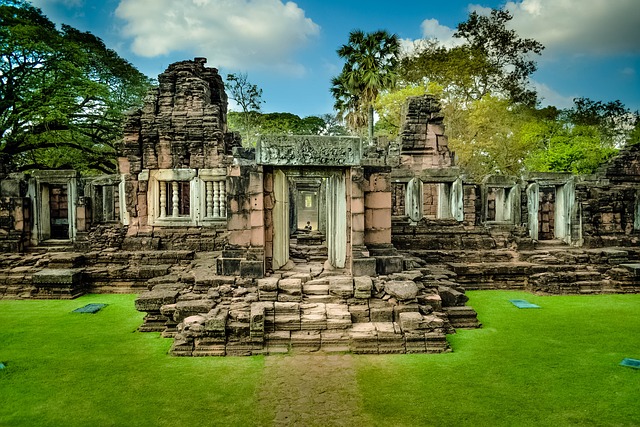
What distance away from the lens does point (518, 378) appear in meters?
5.35

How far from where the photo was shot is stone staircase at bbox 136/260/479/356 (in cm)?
629

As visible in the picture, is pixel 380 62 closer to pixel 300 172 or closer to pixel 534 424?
pixel 300 172

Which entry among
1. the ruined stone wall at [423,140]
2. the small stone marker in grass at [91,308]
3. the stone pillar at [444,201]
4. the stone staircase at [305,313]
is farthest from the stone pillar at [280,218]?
the ruined stone wall at [423,140]

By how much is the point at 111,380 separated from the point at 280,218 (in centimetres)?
Result: 413

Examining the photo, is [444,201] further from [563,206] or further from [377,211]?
[377,211]

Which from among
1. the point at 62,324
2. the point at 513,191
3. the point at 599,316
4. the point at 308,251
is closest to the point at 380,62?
the point at 513,191

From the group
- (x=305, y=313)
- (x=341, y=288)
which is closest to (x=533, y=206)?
(x=341, y=288)

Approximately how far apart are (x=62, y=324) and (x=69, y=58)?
14.9m

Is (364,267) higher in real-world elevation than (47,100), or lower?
lower

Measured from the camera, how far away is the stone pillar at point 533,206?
12.6 meters

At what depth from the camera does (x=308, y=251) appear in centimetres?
1002

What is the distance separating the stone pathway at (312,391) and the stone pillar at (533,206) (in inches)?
359

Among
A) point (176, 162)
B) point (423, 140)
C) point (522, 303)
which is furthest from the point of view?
point (423, 140)

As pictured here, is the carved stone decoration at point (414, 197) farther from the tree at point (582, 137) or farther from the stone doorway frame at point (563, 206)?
the tree at point (582, 137)
